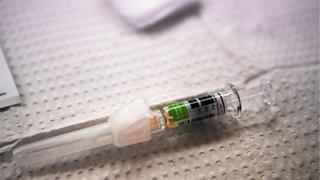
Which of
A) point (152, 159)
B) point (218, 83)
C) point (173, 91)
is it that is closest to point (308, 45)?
point (218, 83)

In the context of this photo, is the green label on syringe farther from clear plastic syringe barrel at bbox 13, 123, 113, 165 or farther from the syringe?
clear plastic syringe barrel at bbox 13, 123, 113, 165

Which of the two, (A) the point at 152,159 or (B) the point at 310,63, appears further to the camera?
(B) the point at 310,63

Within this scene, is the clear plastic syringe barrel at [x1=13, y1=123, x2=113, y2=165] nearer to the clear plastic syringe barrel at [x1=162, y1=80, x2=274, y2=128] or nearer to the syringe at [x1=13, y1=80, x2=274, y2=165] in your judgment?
the syringe at [x1=13, y1=80, x2=274, y2=165]

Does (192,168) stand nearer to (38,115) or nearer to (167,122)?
(167,122)

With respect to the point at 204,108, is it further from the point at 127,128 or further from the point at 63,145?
the point at 63,145

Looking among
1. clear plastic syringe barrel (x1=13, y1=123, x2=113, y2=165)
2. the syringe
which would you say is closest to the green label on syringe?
the syringe

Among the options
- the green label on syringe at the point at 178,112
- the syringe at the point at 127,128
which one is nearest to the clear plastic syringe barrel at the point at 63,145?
the syringe at the point at 127,128
